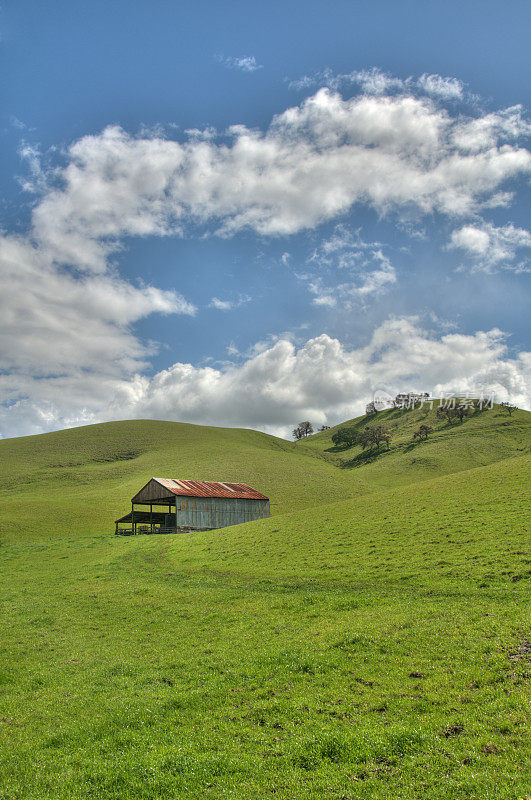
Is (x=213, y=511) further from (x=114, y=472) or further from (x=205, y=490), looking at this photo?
(x=114, y=472)

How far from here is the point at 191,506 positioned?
63969mm

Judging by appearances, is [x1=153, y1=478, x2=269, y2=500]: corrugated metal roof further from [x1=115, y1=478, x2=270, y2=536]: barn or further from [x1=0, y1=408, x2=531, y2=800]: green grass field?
[x1=0, y1=408, x2=531, y2=800]: green grass field

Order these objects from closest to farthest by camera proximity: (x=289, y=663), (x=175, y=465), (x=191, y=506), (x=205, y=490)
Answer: (x=289, y=663), (x=191, y=506), (x=205, y=490), (x=175, y=465)

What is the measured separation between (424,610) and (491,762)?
31.5 feet

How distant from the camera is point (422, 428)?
181 meters

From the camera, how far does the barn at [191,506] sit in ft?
207

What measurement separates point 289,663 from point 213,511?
175ft

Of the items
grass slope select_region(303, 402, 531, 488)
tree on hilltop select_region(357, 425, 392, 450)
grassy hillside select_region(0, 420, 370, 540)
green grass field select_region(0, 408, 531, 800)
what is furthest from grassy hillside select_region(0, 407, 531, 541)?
green grass field select_region(0, 408, 531, 800)

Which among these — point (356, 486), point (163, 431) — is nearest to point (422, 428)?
point (356, 486)

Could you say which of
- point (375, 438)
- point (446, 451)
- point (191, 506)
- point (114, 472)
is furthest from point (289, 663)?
point (375, 438)

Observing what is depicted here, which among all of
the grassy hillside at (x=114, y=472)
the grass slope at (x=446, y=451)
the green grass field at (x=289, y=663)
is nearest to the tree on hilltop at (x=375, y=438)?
the grass slope at (x=446, y=451)

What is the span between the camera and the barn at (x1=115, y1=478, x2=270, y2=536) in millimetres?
63156

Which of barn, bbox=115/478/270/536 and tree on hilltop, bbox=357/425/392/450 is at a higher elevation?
tree on hilltop, bbox=357/425/392/450

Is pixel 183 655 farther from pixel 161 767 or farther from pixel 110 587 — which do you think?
pixel 110 587
